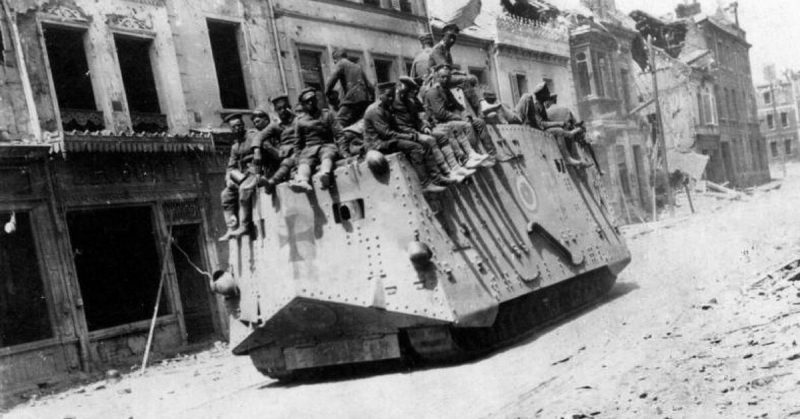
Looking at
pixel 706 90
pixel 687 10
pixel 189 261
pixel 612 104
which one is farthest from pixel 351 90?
pixel 687 10

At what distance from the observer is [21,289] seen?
12047 millimetres

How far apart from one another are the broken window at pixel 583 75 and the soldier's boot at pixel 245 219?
25.3 m

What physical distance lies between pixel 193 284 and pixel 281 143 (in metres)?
7.53

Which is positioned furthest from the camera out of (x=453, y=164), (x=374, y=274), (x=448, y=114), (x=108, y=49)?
(x=108, y=49)

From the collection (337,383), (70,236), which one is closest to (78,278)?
(70,236)

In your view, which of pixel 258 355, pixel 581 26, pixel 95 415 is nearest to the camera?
pixel 258 355

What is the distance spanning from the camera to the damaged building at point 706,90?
38938mm

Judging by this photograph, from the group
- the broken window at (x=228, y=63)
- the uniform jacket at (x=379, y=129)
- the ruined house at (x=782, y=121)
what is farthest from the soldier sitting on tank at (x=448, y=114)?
the ruined house at (x=782, y=121)

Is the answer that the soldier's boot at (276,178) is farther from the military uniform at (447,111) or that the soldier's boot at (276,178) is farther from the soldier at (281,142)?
the military uniform at (447,111)

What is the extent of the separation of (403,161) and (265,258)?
6.01 ft

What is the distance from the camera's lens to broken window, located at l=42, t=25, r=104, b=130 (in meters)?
13.2

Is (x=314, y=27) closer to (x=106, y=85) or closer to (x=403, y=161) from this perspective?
(x=106, y=85)

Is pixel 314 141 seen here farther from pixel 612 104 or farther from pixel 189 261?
pixel 612 104

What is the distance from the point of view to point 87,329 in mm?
12602
